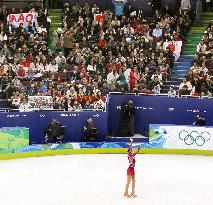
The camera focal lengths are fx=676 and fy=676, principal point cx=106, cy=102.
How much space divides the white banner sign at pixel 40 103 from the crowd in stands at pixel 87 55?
0.33 meters

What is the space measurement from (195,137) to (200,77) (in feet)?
10.00

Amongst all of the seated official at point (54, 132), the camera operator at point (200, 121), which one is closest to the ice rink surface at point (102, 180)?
the seated official at point (54, 132)

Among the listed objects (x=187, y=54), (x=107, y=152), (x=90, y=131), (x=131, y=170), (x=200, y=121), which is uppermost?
(x=187, y=54)

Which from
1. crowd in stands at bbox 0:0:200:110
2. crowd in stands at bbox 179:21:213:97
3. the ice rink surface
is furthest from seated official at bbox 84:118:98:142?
crowd in stands at bbox 179:21:213:97

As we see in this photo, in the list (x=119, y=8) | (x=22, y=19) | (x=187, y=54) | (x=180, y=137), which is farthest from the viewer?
(x=119, y=8)

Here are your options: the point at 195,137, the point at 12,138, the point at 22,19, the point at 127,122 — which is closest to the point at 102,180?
the point at 12,138

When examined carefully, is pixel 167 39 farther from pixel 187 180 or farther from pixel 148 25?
pixel 187 180

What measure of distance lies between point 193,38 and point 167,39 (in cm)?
283

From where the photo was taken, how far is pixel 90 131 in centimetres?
2812

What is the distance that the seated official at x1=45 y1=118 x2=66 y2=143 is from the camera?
90.0ft

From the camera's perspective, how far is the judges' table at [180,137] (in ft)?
89.8

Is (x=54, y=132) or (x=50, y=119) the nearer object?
(x=54, y=132)

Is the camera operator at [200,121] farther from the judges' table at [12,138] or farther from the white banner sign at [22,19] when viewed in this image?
the white banner sign at [22,19]

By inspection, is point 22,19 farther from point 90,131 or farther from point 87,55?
point 90,131
